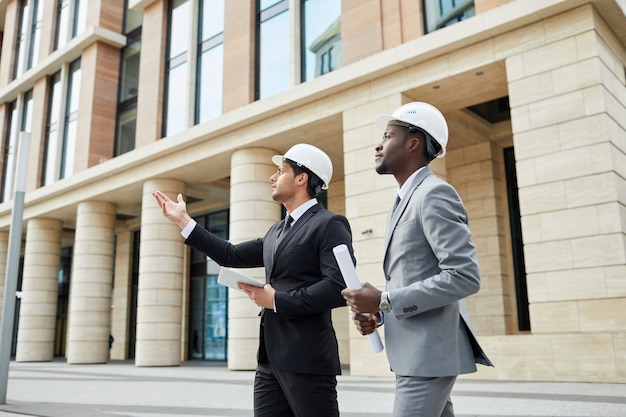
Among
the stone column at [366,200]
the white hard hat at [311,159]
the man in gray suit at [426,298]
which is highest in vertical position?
the stone column at [366,200]

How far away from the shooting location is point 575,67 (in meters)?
12.5

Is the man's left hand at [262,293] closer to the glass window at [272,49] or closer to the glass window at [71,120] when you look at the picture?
the glass window at [272,49]

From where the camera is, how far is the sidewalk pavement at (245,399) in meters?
7.56

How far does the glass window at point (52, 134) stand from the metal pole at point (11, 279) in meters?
18.4

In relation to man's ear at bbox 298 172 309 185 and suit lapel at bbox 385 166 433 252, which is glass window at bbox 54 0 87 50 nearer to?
man's ear at bbox 298 172 309 185

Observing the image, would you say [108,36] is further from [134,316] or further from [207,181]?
[134,316]

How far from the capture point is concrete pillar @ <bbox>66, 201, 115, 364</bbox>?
24375 mm

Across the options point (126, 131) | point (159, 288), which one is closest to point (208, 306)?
point (159, 288)

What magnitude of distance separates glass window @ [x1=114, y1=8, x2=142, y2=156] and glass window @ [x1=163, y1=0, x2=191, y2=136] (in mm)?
3118

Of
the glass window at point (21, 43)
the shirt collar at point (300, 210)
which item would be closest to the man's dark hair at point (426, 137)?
the shirt collar at point (300, 210)

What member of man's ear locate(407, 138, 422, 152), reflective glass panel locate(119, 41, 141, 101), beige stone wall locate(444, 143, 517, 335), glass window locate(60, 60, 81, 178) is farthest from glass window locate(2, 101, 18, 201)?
man's ear locate(407, 138, 422, 152)

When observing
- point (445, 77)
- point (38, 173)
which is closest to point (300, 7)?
point (445, 77)

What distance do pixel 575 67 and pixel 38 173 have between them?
25.2m

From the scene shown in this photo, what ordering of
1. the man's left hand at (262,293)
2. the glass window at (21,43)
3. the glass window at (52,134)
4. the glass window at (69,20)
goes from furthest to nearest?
1. the glass window at (21,43)
2. the glass window at (69,20)
3. the glass window at (52,134)
4. the man's left hand at (262,293)
